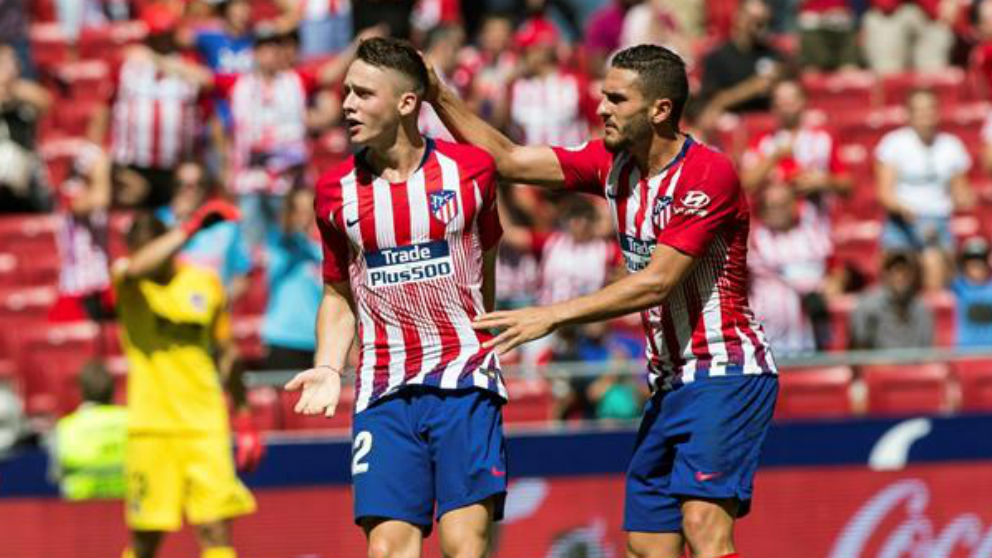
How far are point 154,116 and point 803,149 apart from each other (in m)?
4.44

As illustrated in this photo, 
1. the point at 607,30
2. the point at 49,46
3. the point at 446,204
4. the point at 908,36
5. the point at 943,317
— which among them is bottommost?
the point at 943,317

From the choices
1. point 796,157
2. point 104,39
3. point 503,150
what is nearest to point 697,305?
point 503,150

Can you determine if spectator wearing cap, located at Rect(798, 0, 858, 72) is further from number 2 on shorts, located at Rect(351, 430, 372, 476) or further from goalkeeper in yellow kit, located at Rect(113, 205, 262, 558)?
number 2 on shorts, located at Rect(351, 430, 372, 476)

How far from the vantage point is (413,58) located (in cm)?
765

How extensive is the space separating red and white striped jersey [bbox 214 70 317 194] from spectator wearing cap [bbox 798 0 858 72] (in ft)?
14.2

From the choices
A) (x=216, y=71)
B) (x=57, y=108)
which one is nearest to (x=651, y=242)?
(x=216, y=71)

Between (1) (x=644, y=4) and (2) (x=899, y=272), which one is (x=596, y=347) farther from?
(1) (x=644, y=4)

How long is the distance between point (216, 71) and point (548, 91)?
2.43 m

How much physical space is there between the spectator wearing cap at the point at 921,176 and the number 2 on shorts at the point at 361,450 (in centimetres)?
766

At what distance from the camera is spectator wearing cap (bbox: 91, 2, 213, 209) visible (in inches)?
608

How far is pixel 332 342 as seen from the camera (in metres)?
7.80

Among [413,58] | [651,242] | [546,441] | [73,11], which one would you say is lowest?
[546,441]

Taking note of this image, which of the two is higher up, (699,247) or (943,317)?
(699,247)

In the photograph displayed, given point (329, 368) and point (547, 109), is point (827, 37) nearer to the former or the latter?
point (547, 109)
